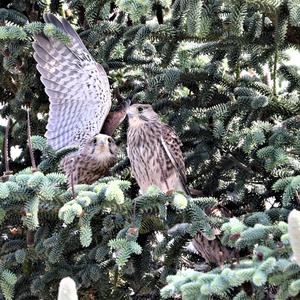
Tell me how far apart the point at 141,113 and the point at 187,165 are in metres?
0.53

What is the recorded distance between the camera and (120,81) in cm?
692

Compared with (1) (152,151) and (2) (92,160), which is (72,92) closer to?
(2) (92,160)

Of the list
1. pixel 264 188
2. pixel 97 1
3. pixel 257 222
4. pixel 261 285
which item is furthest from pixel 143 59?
pixel 261 285

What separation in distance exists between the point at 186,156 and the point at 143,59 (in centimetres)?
71

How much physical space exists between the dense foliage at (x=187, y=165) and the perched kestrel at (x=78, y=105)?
0.42 feet

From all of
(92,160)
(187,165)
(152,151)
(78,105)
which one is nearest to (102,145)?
(92,160)

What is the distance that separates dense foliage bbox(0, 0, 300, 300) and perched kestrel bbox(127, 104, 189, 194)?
10 cm

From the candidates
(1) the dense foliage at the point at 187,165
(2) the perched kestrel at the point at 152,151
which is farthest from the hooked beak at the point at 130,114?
(1) the dense foliage at the point at 187,165

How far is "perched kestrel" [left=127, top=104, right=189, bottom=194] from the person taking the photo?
238 inches

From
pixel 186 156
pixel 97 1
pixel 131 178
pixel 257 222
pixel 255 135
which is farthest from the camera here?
pixel 131 178

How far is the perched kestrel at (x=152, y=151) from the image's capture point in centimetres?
604

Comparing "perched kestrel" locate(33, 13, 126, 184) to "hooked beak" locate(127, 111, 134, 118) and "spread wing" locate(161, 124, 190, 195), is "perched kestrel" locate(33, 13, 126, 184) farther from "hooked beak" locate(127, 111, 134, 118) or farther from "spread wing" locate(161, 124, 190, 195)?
"spread wing" locate(161, 124, 190, 195)

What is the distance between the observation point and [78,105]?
683 centimetres

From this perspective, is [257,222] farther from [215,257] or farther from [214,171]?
[214,171]
